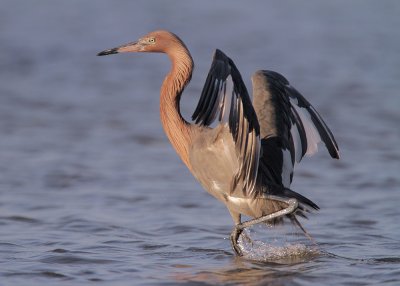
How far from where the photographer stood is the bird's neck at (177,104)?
7992mm

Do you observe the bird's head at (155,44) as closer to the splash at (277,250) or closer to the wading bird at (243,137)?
the wading bird at (243,137)

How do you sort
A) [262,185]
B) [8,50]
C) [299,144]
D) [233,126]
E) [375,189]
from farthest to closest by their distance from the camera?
[8,50], [375,189], [299,144], [262,185], [233,126]

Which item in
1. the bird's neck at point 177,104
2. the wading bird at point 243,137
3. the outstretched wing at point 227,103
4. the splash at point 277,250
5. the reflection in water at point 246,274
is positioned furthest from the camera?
the bird's neck at point 177,104

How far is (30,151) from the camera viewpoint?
11234mm

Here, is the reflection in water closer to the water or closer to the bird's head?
the water

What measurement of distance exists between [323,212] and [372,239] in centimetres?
101

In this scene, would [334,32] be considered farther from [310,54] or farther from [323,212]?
[323,212]

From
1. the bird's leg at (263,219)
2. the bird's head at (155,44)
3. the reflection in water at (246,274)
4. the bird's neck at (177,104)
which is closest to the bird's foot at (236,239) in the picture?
the bird's leg at (263,219)

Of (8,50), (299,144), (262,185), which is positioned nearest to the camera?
(262,185)

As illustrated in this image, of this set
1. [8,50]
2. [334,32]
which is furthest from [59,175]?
[334,32]

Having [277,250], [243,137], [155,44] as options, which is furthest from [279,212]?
[155,44]

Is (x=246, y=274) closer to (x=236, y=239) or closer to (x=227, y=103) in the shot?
(x=236, y=239)

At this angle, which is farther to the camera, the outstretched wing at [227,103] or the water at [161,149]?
the water at [161,149]

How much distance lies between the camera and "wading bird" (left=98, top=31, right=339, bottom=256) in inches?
271
